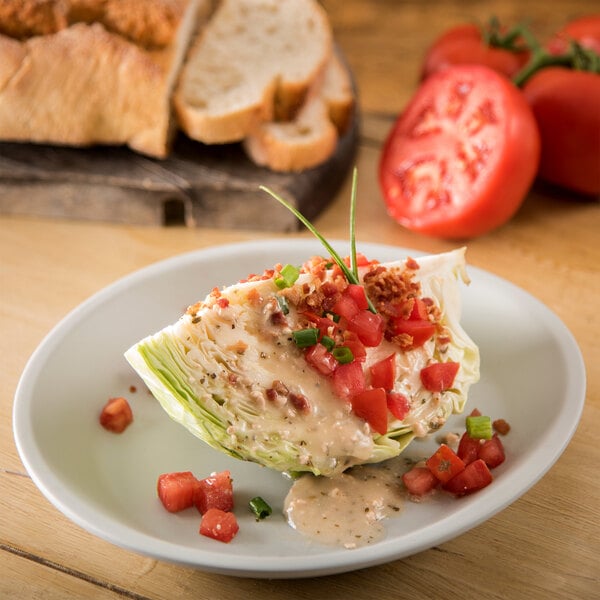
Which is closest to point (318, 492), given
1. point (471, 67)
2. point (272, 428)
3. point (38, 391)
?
point (272, 428)

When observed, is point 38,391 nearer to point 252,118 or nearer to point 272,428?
point 272,428

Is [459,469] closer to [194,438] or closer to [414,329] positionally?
[414,329]

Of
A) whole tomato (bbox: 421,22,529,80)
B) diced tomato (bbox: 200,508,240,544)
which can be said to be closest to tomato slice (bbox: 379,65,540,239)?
whole tomato (bbox: 421,22,529,80)

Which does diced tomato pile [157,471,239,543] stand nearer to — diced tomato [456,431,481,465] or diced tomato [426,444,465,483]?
diced tomato [426,444,465,483]

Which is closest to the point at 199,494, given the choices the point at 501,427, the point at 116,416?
the point at 116,416

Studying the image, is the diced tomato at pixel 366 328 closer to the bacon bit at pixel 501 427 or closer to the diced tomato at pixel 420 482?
the diced tomato at pixel 420 482
